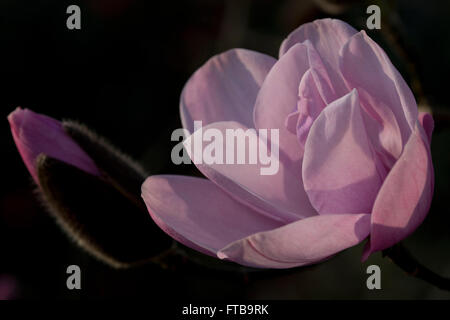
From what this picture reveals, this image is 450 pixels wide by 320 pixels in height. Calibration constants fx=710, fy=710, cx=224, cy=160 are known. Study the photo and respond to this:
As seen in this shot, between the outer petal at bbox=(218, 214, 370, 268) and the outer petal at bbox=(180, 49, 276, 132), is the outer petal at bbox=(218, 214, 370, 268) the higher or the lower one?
the lower one

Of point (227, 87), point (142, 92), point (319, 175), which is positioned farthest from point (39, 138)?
point (142, 92)

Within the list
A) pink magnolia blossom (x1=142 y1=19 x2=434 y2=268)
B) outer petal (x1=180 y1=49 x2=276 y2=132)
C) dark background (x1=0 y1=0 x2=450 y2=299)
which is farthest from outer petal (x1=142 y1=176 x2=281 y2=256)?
dark background (x1=0 y1=0 x2=450 y2=299)

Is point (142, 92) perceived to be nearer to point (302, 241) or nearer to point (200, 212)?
point (200, 212)

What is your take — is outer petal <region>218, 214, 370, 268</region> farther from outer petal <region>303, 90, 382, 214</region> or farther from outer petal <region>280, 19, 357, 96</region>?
outer petal <region>280, 19, 357, 96</region>

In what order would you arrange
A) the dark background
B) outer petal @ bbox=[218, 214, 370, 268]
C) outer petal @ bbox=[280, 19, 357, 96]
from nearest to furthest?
outer petal @ bbox=[218, 214, 370, 268]
outer petal @ bbox=[280, 19, 357, 96]
the dark background

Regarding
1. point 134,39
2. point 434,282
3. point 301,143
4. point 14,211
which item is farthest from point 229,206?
point 134,39

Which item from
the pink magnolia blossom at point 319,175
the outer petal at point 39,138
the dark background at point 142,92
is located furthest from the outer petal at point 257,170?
the dark background at point 142,92

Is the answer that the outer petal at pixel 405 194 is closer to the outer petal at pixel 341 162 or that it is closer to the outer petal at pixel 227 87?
the outer petal at pixel 341 162
